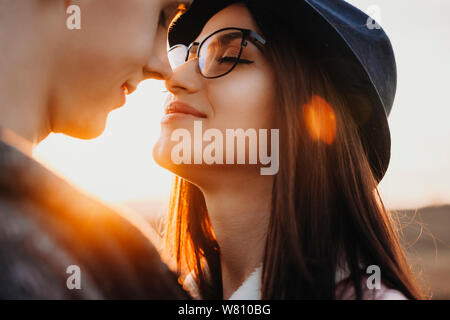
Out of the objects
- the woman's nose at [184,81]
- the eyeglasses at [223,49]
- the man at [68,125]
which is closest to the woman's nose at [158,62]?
the man at [68,125]

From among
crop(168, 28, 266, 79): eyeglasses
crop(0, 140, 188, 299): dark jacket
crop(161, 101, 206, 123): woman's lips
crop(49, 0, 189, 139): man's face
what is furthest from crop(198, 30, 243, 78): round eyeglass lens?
crop(0, 140, 188, 299): dark jacket

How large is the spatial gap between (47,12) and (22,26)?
0.37ft

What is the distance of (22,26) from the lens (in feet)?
3.82

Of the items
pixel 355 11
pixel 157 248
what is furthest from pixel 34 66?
pixel 355 11

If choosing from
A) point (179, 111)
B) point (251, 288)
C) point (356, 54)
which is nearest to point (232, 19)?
point (179, 111)

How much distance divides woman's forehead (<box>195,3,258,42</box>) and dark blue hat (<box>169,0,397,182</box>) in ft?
0.15

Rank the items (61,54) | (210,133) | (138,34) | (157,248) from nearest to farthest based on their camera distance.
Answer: (157,248) → (61,54) → (138,34) → (210,133)

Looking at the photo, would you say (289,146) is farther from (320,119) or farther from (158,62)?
(158,62)

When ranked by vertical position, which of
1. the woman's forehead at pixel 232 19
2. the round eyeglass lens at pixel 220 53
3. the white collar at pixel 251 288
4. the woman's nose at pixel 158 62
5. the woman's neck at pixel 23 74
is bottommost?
the white collar at pixel 251 288

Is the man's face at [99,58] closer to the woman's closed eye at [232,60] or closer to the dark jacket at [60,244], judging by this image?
the woman's closed eye at [232,60]

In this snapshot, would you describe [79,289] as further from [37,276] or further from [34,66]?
[34,66]

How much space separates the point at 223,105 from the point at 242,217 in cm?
57

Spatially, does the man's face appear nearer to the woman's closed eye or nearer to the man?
the man

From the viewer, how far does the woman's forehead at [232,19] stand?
1.90 meters
